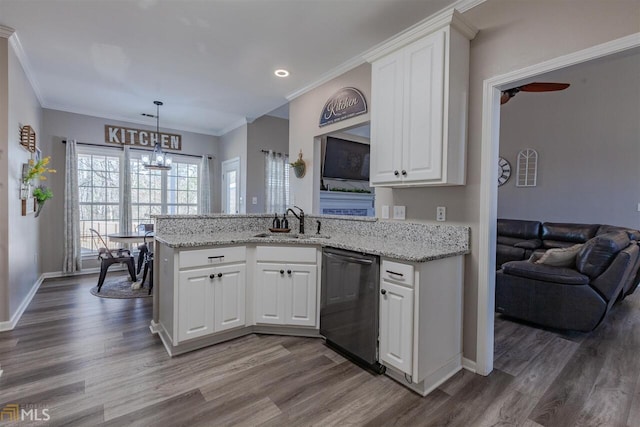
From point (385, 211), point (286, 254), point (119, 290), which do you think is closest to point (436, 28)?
point (385, 211)

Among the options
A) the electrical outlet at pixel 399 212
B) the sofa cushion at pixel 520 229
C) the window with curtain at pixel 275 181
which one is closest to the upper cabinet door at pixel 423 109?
the electrical outlet at pixel 399 212

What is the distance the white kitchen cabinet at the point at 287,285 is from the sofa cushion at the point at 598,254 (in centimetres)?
251

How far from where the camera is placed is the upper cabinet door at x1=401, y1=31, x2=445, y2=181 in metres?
2.13

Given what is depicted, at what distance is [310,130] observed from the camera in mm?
3863

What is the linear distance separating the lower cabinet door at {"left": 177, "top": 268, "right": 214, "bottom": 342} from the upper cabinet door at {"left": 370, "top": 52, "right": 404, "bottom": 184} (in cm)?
163

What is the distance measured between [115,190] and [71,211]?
2.41 feet

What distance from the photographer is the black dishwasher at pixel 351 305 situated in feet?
7.27

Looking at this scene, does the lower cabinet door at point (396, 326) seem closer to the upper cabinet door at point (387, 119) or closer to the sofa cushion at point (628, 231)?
the upper cabinet door at point (387, 119)

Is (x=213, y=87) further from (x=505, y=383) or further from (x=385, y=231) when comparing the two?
(x=505, y=383)

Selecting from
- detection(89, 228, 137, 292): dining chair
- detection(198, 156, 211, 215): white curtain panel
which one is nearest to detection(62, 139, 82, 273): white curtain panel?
detection(89, 228, 137, 292): dining chair

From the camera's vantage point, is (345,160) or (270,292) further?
(345,160)

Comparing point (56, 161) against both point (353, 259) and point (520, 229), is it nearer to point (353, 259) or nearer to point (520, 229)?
point (353, 259)

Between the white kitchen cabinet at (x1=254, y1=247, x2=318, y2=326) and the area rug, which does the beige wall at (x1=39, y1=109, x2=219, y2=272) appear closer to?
the area rug

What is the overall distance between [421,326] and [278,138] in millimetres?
4622
